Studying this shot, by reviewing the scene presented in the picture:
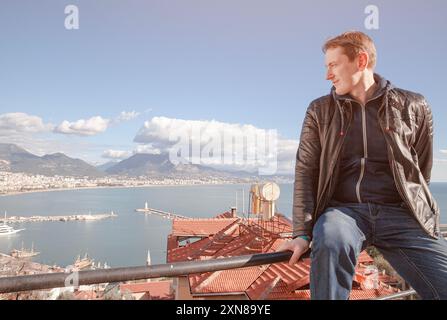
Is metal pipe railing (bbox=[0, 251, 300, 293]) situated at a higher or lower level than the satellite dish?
higher

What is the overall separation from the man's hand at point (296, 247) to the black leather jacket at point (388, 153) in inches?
1.9

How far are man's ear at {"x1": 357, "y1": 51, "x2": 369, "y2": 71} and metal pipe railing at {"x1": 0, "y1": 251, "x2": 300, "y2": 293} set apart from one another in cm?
95

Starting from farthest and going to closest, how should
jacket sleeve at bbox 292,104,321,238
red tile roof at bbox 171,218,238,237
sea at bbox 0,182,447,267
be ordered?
sea at bbox 0,182,447,267 < red tile roof at bbox 171,218,238,237 < jacket sleeve at bbox 292,104,321,238

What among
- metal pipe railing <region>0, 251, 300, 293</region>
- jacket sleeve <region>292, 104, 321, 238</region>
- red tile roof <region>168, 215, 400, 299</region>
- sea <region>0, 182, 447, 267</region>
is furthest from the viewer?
sea <region>0, 182, 447, 267</region>

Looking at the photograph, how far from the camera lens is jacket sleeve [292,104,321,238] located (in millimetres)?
1593

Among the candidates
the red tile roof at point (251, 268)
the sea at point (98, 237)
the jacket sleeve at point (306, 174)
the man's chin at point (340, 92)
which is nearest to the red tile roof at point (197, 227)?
the red tile roof at point (251, 268)

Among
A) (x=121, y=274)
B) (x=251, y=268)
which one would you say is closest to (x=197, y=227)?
(x=251, y=268)

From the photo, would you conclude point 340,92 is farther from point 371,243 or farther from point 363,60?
point 371,243

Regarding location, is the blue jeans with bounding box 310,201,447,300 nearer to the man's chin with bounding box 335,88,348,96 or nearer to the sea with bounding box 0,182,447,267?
the man's chin with bounding box 335,88,348,96

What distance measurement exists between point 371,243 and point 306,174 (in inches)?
15.8

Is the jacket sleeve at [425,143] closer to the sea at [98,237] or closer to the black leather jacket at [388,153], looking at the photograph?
the black leather jacket at [388,153]

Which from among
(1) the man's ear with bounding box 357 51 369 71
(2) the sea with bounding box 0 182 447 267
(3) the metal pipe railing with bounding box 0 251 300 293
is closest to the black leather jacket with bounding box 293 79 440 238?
(1) the man's ear with bounding box 357 51 369 71

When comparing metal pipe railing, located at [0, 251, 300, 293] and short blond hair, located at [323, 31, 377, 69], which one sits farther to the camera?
short blond hair, located at [323, 31, 377, 69]
